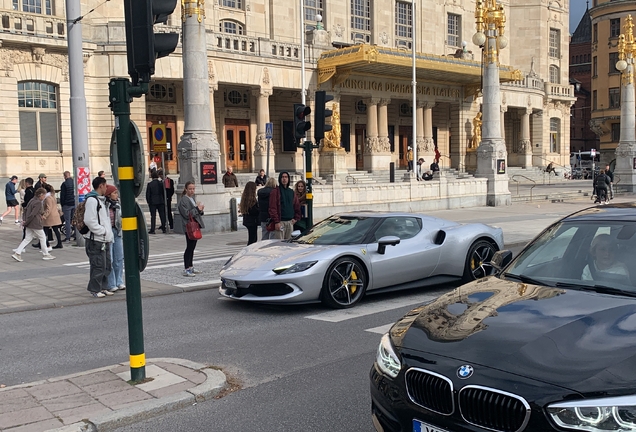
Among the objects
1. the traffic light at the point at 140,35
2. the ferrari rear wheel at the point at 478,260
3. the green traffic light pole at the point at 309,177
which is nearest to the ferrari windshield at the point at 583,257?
the traffic light at the point at 140,35

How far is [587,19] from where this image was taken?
100m

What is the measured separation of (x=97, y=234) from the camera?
32.7ft

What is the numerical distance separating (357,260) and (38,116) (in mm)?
25143

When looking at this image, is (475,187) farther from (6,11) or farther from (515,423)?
(515,423)

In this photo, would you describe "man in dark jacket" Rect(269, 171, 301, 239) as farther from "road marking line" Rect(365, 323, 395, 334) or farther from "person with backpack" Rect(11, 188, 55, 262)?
"road marking line" Rect(365, 323, 395, 334)

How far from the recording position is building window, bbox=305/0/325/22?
41.6 meters

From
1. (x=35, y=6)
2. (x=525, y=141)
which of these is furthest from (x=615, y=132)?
(x=35, y=6)

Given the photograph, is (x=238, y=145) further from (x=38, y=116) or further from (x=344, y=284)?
(x=344, y=284)

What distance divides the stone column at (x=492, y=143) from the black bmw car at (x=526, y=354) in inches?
1062

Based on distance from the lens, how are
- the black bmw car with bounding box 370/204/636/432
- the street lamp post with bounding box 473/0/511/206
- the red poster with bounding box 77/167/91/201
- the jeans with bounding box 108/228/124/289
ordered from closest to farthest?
the black bmw car with bounding box 370/204/636/432 → the jeans with bounding box 108/228/124/289 → the red poster with bounding box 77/167/91/201 → the street lamp post with bounding box 473/0/511/206

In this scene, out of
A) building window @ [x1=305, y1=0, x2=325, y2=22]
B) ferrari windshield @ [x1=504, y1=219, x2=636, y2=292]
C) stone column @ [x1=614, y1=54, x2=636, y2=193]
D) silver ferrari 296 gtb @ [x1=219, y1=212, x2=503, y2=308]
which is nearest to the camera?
ferrari windshield @ [x1=504, y1=219, x2=636, y2=292]

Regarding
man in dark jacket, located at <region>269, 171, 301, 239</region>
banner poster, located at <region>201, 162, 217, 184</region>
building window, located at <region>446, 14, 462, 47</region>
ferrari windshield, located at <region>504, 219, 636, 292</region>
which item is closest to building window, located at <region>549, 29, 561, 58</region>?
building window, located at <region>446, 14, 462, 47</region>

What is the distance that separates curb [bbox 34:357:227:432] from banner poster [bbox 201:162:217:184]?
1479cm

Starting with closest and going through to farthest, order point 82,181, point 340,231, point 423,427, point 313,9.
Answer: point 423,427 < point 340,231 < point 82,181 < point 313,9
